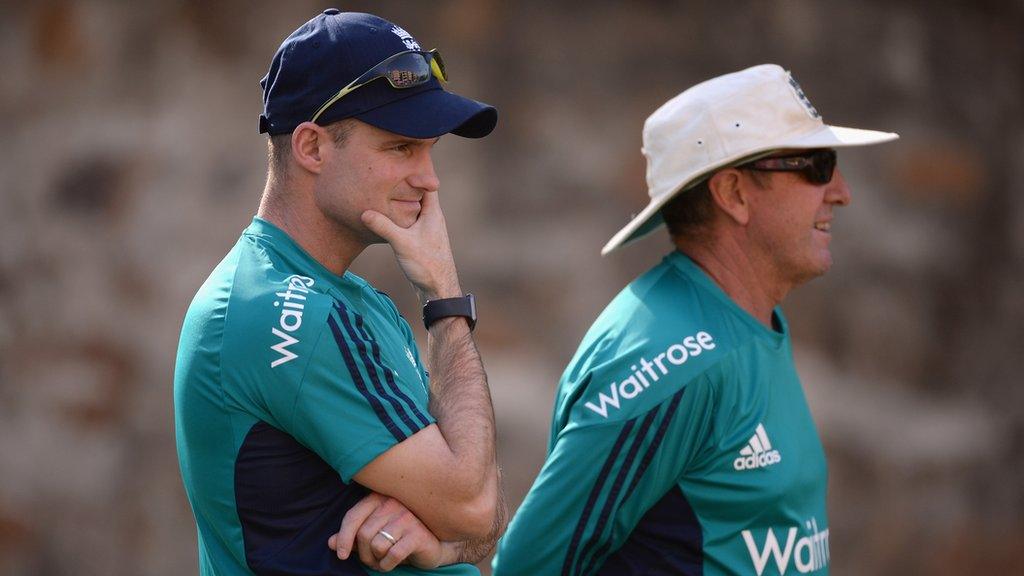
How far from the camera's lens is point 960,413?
577 centimetres

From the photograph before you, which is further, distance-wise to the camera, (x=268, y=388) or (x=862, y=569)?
(x=862, y=569)

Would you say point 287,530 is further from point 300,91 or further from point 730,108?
point 730,108

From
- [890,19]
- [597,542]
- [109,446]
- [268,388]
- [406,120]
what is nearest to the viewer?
[268,388]

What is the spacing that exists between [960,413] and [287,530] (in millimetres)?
4147

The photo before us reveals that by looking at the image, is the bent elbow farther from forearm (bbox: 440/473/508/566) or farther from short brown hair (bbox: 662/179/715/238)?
short brown hair (bbox: 662/179/715/238)

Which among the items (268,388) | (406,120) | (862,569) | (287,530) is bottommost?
(862,569)

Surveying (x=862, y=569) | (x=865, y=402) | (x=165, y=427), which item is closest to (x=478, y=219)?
(x=165, y=427)

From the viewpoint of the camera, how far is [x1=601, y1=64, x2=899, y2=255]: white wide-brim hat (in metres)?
3.21

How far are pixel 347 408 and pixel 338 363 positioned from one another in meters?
0.09

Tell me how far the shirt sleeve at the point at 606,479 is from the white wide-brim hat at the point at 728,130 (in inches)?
23.8

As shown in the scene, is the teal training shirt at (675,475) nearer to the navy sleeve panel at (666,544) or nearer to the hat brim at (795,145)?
the navy sleeve panel at (666,544)

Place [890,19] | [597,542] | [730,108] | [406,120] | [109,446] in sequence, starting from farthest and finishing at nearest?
[890,19]
[109,446]
[730,108]
[597,542]
[406,120]

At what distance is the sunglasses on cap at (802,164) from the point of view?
3.23m

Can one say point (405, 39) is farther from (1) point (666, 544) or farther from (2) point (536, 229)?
(2) point (536, 229)
